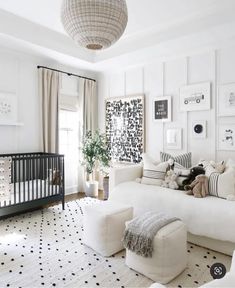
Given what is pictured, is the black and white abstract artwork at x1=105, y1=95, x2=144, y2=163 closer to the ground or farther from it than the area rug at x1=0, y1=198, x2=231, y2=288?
farther from it

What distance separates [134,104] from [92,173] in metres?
1.60

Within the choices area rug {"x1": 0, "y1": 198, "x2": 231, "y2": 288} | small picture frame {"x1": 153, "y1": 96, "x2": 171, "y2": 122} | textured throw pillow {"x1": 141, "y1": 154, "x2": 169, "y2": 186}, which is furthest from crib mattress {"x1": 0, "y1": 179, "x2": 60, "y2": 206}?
small picture frame {"x1": 153, "y1": 96, "x2": 171, "y2": 122}

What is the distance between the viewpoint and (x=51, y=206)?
3.96 metres

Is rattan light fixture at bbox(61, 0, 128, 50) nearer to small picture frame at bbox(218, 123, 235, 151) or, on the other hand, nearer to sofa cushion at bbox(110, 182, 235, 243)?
sofa cushion at bbox(110, 182, 235, 243)

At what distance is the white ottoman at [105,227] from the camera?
238 cm

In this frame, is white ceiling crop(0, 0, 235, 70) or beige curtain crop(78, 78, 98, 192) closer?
white ceiling crop(0, 0, 235, 70)

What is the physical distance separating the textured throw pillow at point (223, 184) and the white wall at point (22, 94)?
2886 mm

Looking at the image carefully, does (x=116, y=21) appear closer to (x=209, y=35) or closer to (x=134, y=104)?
(x=209, y=35)

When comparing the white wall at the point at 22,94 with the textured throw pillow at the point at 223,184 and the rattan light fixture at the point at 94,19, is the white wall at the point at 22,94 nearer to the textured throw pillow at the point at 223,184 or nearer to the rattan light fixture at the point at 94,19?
the rattan light fixture at the point at 94,19

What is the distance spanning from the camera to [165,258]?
197cm

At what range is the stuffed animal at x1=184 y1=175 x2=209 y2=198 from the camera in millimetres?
2814

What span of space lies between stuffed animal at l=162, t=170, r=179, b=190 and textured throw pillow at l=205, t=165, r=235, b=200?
0.47m

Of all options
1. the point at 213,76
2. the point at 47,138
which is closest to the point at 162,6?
the point at 213,76

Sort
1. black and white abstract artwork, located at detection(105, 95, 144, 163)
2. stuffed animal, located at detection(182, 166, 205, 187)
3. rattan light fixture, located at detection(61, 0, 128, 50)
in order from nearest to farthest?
1. rattan light fixture, located at detection(61, 0, 128, 50)
2. stuffed animal, located at detection(182, 166, 205, 187)
3. black and white abstract artwork, located at detection(105, 95, 144, 163)
